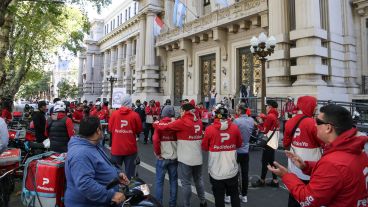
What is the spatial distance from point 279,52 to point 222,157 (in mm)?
12503

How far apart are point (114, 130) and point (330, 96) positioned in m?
12.1

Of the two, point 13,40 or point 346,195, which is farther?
point 13,40

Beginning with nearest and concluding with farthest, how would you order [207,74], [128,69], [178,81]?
[207,74] → [178,81] → [128,69]

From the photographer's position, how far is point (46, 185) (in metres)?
3.66

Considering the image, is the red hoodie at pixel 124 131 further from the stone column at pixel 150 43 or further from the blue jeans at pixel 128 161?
the stone column at pixel 150 43

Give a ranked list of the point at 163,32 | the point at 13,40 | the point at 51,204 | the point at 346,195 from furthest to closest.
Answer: the point at 163,32 < the point at 13,40 < the point at 51,204 < the point at 346,195

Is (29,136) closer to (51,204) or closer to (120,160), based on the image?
(120,160)

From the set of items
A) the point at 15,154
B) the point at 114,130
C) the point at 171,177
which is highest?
the point at 114,130

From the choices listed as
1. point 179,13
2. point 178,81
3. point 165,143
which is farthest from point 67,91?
point 165,143

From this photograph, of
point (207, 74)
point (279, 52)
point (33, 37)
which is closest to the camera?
point (279, 52)

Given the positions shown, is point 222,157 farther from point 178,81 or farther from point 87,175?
point 178,81

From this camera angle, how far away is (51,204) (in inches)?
144

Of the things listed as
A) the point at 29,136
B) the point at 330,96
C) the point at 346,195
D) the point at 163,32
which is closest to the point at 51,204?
the point at 346,195

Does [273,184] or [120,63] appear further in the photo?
[120,63]
